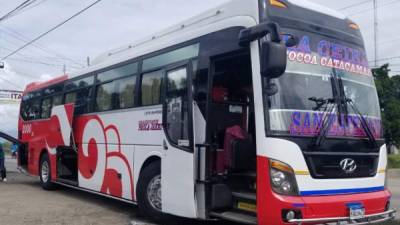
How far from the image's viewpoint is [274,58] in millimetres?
6164

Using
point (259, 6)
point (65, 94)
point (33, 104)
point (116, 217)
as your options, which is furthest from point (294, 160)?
point (33, 104)

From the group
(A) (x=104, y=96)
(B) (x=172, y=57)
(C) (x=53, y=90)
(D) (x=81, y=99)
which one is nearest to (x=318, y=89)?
(B) (x=172, y=57)

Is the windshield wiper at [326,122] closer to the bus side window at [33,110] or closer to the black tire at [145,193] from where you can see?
the black tire at [145,193]

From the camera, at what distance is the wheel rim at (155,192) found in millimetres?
8727

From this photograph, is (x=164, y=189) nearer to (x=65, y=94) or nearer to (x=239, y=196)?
(x=239, y=196)

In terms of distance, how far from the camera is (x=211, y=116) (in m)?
7.67

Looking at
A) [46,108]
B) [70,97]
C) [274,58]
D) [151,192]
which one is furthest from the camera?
[46,108]

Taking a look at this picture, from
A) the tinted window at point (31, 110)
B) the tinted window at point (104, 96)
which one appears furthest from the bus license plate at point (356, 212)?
→ the tinted window at point (31, 110)

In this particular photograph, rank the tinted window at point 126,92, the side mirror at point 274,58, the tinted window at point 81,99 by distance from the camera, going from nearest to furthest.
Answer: the side mirror at point 274,58 < the tinted window at point 126,92 < the tinted window at point 81,99

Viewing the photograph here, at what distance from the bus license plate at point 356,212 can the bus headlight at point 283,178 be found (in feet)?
2.83

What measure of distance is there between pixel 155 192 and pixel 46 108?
7.10 meters

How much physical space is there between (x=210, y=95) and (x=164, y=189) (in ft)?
5.99

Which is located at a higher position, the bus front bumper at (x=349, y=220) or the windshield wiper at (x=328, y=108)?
the windshield wiper at (x=328, y=108)

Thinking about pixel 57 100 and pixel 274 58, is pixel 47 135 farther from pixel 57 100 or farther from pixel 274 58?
pixel 274 58
